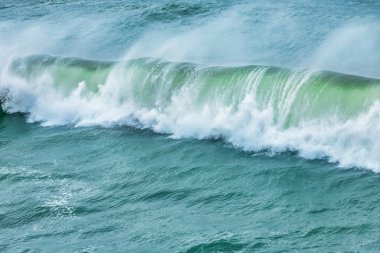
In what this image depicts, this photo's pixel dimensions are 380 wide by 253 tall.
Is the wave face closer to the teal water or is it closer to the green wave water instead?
the green wave water

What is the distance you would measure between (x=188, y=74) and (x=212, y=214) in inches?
347

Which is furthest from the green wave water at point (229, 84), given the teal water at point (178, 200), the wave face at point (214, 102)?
the teal water at point (178, 200)

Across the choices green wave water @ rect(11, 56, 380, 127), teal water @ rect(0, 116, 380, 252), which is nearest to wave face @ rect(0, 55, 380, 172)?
green wave water @ rect(11, 56, 380, 127)

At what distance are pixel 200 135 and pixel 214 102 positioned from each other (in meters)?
1.58

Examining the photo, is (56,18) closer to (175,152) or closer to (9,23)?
(9,23)

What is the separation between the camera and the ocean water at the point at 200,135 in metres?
15.3

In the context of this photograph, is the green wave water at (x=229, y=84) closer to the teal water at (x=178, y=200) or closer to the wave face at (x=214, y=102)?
the wave face at (x=214, y=102)

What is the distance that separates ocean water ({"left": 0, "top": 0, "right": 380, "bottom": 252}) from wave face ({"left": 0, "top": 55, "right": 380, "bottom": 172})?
5cm

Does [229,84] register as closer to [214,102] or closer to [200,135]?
[214,102]

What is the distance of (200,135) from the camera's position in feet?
70.4

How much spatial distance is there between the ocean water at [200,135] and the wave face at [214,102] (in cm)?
5

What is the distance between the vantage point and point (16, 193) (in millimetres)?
18484

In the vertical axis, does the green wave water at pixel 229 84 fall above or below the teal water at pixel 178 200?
above

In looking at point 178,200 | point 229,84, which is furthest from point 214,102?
point 178,200
